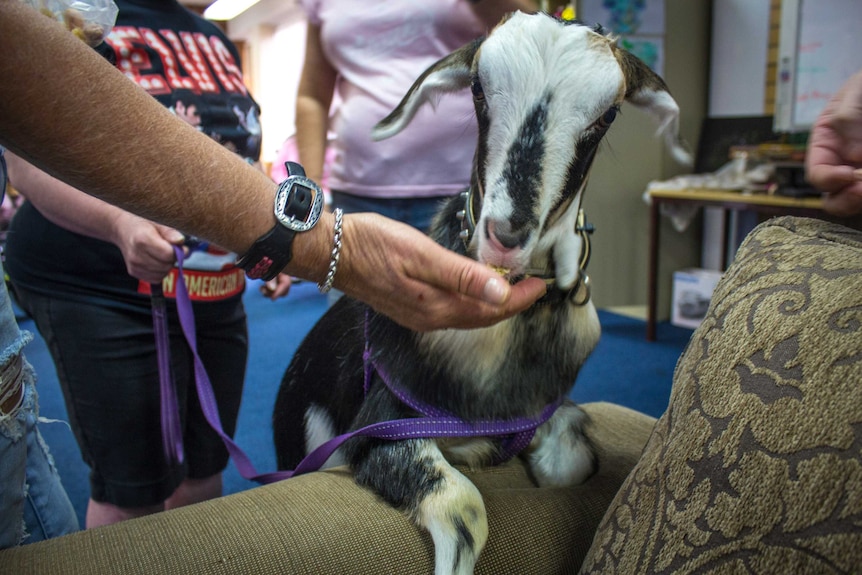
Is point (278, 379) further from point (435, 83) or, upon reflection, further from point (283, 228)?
point (283, 228)

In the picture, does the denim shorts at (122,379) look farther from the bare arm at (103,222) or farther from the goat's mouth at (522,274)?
the goat's mouth at (522,274)

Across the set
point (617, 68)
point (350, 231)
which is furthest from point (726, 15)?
point (350, 231)

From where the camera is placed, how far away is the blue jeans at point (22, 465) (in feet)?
2.40

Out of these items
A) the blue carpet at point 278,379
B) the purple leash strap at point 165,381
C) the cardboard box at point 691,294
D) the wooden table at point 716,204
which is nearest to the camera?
the purple leash strap at point 165,381

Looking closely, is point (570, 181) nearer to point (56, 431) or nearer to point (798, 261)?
point (798, 261)

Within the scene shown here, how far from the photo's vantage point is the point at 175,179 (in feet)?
2.09

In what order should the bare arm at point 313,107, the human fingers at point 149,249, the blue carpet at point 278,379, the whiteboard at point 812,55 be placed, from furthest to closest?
the whiteboard at point 812,55
the blue carpet at point 278,379
the bare arm at point 313,107
the human fingers at point 149,249

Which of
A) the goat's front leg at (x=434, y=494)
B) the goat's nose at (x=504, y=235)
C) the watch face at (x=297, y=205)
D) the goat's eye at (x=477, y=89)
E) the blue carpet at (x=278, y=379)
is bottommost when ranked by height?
the blue carpet at (x=278, y=379)

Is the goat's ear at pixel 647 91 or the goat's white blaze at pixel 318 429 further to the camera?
the goat's white blaze at pixel 318 429

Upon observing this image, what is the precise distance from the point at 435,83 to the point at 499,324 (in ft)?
1.08

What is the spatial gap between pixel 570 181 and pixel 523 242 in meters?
0.12

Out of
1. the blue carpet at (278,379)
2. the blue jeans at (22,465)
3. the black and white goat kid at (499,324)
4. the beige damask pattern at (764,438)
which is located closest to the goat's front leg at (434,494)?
the black and white goat kid at (499,324)

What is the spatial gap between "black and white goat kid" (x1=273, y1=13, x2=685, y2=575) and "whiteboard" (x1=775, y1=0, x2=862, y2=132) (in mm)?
2776

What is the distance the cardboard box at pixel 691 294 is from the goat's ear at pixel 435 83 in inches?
118
